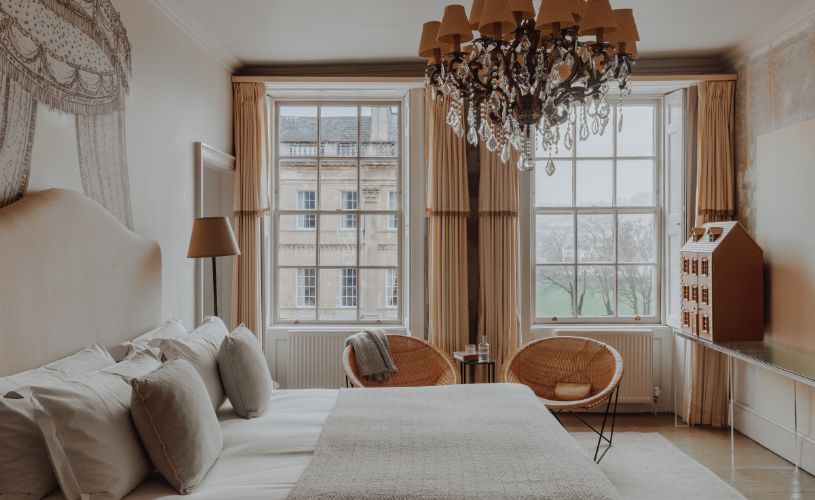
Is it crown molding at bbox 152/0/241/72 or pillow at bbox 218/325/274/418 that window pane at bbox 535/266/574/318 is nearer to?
Result: pillow at bbox 218/325/274/418

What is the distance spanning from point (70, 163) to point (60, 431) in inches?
56.1

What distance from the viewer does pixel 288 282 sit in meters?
5.62

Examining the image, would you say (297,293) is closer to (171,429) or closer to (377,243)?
(377,243)

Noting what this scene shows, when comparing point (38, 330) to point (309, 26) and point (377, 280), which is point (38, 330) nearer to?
point (309, 26)

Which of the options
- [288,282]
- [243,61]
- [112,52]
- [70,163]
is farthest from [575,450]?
[243,61]

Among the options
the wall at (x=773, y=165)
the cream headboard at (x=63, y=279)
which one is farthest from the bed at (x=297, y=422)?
the wall at (x=773, y=165)

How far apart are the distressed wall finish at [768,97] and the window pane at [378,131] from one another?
2.90 meters

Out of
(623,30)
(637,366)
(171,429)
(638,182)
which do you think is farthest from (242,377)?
(638,182)

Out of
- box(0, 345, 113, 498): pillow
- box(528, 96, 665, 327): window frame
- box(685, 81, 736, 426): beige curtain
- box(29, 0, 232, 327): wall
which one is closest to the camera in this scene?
box(0, 345, 113, 498): pillow

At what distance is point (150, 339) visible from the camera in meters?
3.16

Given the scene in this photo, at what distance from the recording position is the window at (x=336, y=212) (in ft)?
18.4

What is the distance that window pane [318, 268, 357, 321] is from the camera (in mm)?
5602

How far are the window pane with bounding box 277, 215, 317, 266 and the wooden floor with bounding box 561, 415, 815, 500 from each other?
268 centimetres

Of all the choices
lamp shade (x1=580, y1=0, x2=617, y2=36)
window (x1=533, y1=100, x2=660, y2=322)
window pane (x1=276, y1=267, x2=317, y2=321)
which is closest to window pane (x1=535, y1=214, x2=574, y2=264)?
window (x1=533, y1=100, x2=660, y2=322)
